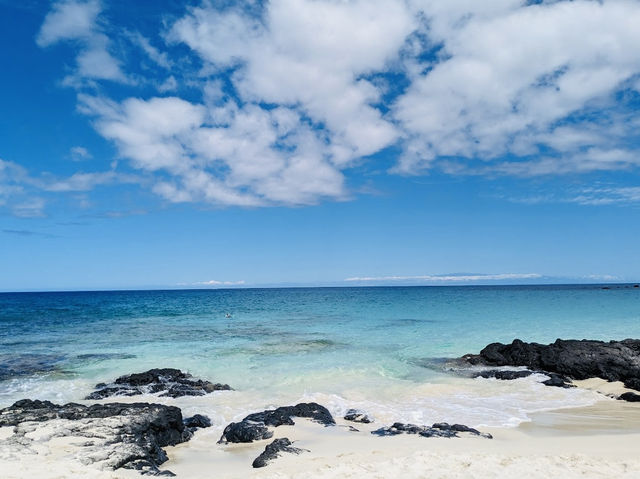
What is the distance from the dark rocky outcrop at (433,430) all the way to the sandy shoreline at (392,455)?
0.84 ft

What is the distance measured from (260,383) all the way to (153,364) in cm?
706

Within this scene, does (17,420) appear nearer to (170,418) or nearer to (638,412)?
(170,418)

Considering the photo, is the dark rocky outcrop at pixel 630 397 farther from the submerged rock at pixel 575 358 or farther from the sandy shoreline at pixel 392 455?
the sandy shoreline at pixel 392 455

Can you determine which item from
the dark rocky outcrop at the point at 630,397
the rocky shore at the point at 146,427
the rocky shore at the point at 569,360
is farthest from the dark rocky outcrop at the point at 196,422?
the dark rocky outcrop at the point at 630,397

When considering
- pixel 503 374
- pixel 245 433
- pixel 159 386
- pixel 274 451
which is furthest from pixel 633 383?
pixel 159 386

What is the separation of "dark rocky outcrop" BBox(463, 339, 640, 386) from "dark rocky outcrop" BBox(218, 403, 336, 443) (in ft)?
36.7

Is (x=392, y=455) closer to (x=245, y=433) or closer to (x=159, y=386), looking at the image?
(x=245, y=433)

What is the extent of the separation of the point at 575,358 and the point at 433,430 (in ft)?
36.1

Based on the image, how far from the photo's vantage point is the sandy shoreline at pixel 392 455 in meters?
7.35

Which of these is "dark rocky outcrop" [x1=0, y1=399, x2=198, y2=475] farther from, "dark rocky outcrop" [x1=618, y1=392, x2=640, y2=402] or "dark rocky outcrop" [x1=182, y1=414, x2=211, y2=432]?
"dark rocky outcrop" [x1=618, y1=392, x2=640, y2=402]

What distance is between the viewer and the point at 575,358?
57.9 feet

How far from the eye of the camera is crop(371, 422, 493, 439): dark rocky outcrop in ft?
31.9

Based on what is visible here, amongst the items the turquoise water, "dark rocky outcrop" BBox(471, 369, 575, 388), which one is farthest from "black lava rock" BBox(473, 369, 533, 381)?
the turquoise water

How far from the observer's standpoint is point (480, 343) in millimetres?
25984
